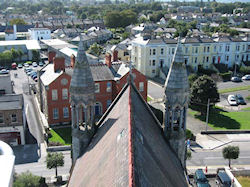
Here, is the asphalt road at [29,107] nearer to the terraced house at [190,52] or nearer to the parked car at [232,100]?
the terraced house at [190,52]

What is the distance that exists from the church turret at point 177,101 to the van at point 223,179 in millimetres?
13157

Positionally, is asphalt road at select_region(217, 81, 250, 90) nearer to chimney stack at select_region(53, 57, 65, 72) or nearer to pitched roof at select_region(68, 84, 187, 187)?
chimney stack at select_region(53, 57, 65, 72)

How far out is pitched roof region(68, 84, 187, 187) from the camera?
34.7 feet

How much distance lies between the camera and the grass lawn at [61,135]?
39850mm

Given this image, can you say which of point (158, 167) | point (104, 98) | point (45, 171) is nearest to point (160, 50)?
point (104, 98)

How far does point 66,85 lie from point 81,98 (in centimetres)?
2687

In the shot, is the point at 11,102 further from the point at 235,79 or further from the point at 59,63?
the point at 235,79

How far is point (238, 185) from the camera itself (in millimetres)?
28531

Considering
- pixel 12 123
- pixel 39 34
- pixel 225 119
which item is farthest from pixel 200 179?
pixel 39 34

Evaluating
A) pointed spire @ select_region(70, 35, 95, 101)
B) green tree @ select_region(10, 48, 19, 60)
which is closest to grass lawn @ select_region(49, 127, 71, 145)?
pointed spire @ select_region(70, 35, 95, 101)

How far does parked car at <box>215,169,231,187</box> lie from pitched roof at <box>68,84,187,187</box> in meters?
14.2

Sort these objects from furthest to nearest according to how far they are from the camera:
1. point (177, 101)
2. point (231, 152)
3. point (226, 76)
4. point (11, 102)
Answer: point (226, 76)
point (11, 102)
point (231, 152)
point (177, 101)

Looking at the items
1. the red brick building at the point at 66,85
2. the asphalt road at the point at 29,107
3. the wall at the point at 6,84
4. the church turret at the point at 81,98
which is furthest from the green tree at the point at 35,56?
the church turret at the point at 81,98

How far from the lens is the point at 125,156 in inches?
439
